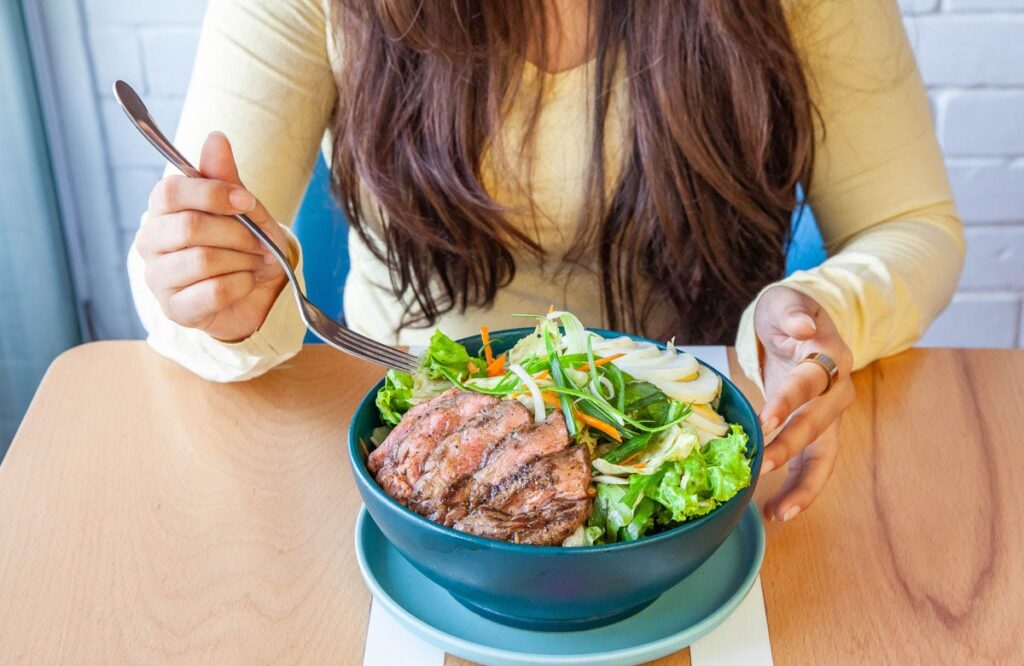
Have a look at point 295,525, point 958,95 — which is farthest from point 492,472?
point 958,95

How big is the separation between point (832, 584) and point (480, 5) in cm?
73

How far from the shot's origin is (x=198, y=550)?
0.77 m

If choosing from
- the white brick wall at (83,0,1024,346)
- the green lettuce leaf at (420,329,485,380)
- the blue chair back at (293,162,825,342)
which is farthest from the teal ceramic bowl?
Answer: the white brick wall at (83,0,1024,346)

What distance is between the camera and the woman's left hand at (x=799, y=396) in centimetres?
80

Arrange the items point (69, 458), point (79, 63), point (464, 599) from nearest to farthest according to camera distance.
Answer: point (464, 599) < point (69, 458) < point (79, 63)

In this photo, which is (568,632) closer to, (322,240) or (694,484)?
(694,484)

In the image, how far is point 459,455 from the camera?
65 centimetres

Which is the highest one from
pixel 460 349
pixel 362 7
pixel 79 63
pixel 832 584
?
pixel 362 7

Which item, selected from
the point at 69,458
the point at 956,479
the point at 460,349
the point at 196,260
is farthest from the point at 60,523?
the point at 956,479

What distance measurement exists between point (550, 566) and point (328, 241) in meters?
0.85

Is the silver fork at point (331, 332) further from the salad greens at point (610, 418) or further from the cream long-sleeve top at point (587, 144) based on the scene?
the cream long-sleeve top at point (587, 144)

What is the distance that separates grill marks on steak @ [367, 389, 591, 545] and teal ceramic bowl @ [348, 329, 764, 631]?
0.02 meters

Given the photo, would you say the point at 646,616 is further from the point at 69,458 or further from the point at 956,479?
the point at 69,458

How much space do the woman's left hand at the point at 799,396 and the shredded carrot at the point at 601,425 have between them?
0.12 m
